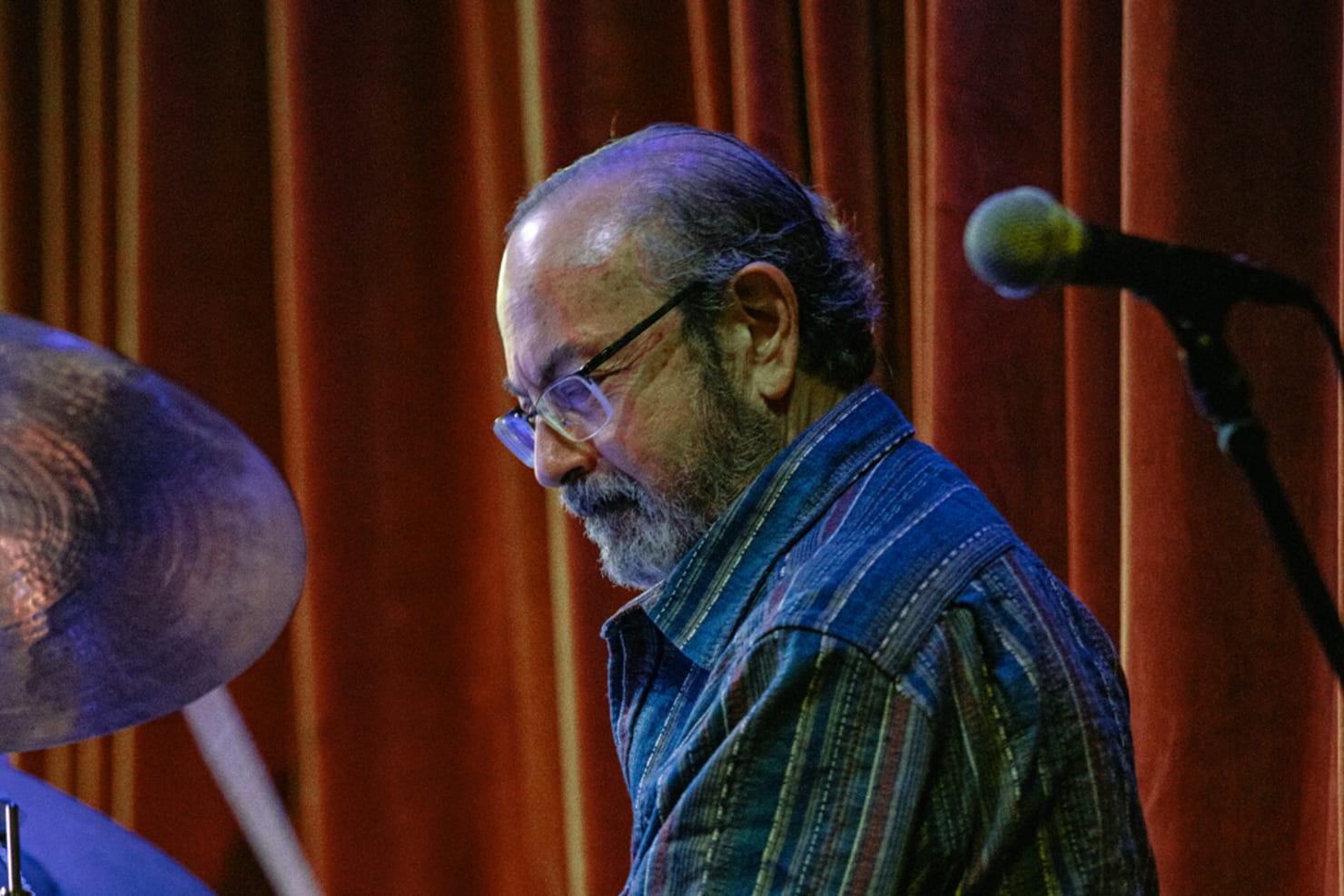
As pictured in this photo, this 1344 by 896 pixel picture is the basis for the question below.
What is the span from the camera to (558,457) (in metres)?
1.00

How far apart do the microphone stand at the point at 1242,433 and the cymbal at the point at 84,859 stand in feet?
2.65

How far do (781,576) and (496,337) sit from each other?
1.09 m

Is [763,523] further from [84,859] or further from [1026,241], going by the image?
[84,859]

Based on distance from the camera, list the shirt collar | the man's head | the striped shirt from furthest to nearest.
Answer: the man's head, the shirt collar, the striped shirt

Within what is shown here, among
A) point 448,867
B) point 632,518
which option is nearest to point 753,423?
point 632,518

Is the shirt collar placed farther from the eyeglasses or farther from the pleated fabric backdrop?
the pleated fabric backdrop

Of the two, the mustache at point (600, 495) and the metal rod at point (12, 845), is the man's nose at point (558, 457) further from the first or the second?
the metal rod at point (12, 845)

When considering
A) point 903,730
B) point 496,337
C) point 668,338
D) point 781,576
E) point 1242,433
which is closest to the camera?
A: point 1242,433

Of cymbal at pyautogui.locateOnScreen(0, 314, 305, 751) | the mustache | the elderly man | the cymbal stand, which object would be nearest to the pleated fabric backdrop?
the elderly man

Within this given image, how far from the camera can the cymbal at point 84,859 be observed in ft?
3.45

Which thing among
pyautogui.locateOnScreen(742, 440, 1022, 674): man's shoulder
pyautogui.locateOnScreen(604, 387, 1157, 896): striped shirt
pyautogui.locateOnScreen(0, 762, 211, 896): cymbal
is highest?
pyautogui.locateOnScreen(742, 440, 1022, 674): man's shoulder

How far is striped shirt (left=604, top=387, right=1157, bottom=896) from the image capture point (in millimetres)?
666

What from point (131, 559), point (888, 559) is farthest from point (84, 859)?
point (888, 559)

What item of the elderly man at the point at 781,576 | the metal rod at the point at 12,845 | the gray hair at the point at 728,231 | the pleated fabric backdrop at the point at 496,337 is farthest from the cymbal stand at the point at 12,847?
the pleated fabric backdrop at the point at 496,337
